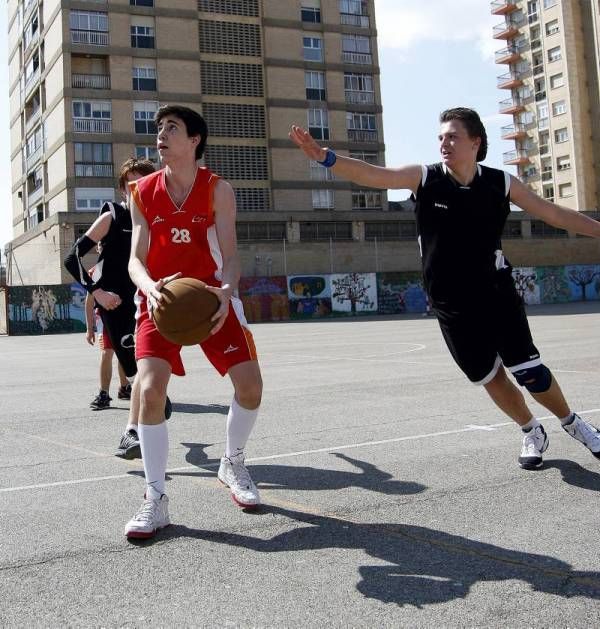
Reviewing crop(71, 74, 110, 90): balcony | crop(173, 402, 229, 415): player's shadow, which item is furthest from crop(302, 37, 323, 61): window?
crop(173, 402, 229, 415): player's shadow

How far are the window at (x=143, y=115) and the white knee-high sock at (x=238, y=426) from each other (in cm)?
5053

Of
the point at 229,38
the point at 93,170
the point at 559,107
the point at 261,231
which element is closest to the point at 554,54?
the point at 559,107

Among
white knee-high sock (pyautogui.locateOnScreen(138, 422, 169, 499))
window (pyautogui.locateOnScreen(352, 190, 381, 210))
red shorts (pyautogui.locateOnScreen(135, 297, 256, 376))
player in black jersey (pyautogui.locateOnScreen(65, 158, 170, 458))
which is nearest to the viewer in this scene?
white knee-high sock (pyautogui.locateOnScreen(138, 422, 169, 499))

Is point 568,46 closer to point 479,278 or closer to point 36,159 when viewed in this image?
point 36,159

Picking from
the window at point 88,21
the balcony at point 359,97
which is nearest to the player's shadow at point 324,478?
the window at point 88,21

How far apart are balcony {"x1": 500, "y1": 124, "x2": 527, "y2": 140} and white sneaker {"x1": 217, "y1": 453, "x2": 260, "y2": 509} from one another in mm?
82017

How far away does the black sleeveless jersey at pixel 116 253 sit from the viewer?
6.64 meters

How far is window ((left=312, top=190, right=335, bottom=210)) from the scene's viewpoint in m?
56.4

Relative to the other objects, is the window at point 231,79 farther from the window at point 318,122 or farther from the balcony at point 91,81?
the balcony at point 91,81

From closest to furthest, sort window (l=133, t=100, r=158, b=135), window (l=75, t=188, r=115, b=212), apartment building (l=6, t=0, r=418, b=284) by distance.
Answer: window (l=75, t=188, r=115, b=212), apartment building (l=6, t=0, r=418, b=284), window (l=133, t=100, r=158, b=135)

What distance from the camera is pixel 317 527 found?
149 inches

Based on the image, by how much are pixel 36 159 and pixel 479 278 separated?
58519 mm

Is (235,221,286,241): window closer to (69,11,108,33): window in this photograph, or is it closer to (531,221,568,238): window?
(69,11,108,33): window

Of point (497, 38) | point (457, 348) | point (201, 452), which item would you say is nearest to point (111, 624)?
point (457, 348)
